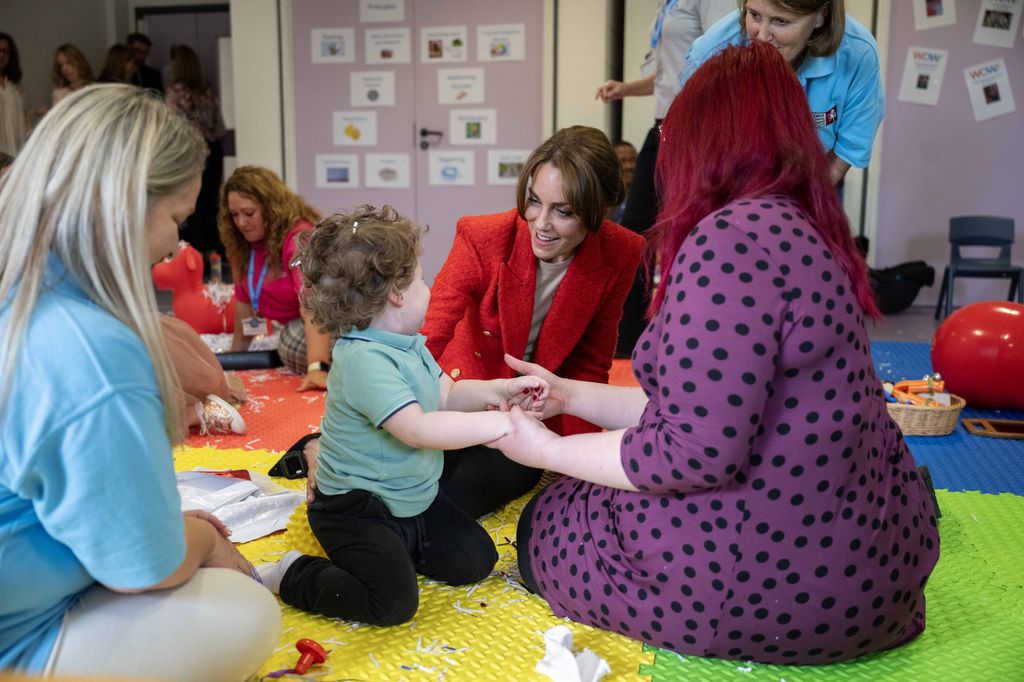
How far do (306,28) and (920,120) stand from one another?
14.9 ft

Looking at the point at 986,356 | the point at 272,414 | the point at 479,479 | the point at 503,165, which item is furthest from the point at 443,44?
the point at 479,479

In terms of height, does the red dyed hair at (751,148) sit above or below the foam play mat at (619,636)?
above

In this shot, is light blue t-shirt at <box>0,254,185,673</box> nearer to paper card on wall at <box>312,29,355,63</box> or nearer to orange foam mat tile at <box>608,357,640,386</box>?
orange foam mat tile at <box>608,357,640,386</box>

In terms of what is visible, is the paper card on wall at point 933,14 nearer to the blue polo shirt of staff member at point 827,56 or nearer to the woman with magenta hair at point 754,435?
the blue polo shirt of staff member at point 827,56

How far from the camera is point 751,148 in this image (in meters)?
1.48

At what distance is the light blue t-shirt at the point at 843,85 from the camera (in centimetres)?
253

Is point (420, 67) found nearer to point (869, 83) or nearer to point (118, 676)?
point (869, 83)

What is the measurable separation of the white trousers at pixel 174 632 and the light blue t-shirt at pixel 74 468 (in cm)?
4

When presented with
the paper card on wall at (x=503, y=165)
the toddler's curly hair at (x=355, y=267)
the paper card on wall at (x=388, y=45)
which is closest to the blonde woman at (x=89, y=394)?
the toddler's curly hair at (x=355, y=267)

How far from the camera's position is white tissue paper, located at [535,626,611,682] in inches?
61.8

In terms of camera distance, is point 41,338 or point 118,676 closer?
point 41,338

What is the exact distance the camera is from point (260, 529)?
7.30 feet

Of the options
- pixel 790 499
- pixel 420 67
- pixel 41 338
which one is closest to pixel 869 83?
pixel 790 499

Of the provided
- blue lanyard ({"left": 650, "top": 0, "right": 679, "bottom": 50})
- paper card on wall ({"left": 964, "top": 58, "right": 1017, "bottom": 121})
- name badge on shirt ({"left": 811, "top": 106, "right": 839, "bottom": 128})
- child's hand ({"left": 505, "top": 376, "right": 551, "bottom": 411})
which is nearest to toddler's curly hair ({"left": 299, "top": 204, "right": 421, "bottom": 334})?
child's hand ({"left": 505, "top": 376, "right": 551, "bottom": 411})
